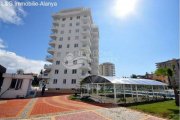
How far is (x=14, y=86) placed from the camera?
71.7ft

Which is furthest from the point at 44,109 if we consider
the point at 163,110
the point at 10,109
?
the point at 163,110

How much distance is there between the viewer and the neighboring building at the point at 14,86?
21.0 metres

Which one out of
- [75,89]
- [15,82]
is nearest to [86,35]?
[75,89]

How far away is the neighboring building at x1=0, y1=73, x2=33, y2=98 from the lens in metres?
21.0

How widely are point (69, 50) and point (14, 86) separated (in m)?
22.0

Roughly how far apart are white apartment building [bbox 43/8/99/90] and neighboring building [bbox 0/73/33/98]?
54.2ft

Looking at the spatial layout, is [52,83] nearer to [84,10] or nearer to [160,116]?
[84,10]

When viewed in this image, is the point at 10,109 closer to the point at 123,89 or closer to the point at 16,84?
the point at 16,84

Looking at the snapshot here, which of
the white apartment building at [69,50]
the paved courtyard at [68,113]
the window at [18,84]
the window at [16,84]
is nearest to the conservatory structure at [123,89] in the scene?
the paved courtyard at [68,113]

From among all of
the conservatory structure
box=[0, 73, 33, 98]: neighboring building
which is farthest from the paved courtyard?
box=[0, 73, 33, 98]: neighboring building

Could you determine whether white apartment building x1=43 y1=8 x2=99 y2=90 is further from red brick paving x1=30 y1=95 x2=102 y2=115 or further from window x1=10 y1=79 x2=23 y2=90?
red brick paving x1=30 y1=95 x2=102 y2=115

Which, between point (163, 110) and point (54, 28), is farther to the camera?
point (54, 28)

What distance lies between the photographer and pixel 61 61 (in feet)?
135

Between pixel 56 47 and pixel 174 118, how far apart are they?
38486 millimetres
